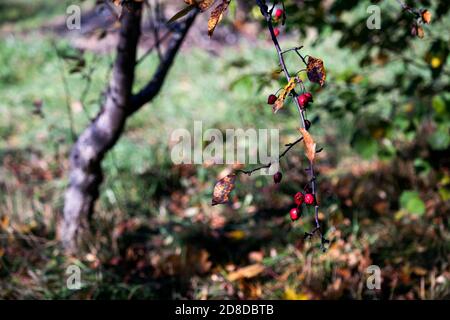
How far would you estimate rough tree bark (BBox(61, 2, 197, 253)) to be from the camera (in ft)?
6.56

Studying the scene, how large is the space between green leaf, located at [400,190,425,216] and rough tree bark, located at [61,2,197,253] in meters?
1.43

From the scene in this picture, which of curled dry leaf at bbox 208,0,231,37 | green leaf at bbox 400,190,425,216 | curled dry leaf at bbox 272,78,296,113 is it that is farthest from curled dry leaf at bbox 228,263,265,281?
curled dry leaf at bbox 208,0,231,37

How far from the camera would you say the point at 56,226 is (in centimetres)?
274

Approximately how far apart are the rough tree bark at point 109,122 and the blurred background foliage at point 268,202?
18 cm

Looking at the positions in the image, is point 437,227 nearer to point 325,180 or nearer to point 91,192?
point 325,180

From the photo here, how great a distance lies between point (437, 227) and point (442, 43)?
1.05 metres

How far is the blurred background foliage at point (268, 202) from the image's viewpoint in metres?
2.18

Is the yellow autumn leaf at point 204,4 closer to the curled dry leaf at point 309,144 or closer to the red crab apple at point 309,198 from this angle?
the curled dry leaf at point 309,144

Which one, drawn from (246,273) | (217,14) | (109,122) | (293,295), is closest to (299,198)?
(217,14)

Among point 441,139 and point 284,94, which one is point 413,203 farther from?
point 284,94

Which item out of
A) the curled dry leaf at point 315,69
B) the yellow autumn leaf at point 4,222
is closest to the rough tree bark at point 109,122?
the yellow autumn leaf at point 4,222

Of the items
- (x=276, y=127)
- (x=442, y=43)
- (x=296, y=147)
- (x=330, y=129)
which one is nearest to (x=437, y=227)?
(x=442, y=43)

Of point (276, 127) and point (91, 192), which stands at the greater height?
point (276, 127)
